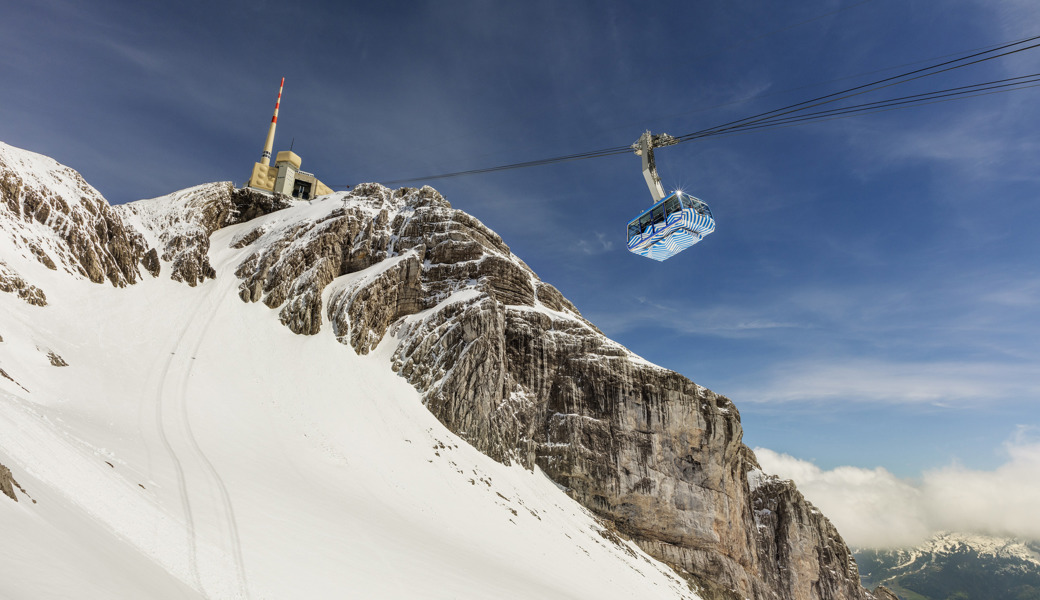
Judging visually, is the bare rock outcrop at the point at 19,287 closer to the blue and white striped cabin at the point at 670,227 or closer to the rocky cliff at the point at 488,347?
the rocky cliff at the point at 488,347

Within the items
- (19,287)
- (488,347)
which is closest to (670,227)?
(488,347)

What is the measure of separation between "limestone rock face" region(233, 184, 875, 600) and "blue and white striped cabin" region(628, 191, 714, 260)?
42.2 m

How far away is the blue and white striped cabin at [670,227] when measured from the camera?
2033cm

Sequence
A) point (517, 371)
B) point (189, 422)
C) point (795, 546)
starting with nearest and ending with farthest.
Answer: point (189, 422), point (517, 371), point (795, 546)

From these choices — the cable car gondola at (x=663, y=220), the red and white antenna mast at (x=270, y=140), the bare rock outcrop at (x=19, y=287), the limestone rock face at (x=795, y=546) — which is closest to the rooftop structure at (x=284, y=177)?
the red and white antenna mast at (x=270, y=140)

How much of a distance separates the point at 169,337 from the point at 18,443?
34094mm

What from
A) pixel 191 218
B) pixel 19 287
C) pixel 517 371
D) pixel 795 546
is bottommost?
pixel 19 287

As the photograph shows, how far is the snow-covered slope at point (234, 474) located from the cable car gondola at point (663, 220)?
18534mm

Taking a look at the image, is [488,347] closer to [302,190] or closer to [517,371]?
[517,371]

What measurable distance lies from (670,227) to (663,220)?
1.47 ft

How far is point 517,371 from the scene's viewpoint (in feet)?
230

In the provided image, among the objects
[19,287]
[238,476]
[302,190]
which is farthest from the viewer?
[302,190]

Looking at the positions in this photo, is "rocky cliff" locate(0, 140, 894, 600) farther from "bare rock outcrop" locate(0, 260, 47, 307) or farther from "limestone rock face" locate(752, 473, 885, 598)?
"bare rock outcrop" locate(0, 260, 47, 307)

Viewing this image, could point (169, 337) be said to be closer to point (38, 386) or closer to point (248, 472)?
point (38, 386)
